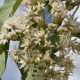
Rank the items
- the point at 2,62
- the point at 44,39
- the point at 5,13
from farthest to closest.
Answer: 1. the point at 5,13
2. the point at 2,62
3. the point at 44,39

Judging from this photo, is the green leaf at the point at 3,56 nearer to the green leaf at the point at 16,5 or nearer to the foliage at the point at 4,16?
the foliage at the point at 4,16

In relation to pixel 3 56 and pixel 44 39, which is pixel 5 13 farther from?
pixel 44 39

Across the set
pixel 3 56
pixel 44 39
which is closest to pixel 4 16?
pixel 3 56

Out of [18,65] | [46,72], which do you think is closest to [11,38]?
[18,65]

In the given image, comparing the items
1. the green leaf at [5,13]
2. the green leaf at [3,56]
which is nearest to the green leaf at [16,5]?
the green leaf at [5,13]

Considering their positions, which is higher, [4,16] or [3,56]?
[4,16]

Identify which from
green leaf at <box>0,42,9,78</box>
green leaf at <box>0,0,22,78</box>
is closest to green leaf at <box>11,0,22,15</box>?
green leaf at <box>0,0,22,78</box>

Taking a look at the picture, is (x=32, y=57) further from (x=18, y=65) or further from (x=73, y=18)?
(x=73, y=18)

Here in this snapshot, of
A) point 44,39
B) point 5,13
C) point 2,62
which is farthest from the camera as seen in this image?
point 5,13
